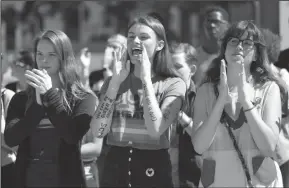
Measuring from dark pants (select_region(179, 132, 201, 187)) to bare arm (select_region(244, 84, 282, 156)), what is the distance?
1629mm

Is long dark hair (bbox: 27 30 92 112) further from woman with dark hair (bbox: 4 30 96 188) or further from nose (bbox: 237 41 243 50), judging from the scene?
nose (bbox: 237 41 243 50)

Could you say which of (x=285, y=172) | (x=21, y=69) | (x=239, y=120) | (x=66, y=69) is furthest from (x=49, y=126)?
(x=21, y=69)

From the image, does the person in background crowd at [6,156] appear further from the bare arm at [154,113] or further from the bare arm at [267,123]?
the bare arm at [267,123]

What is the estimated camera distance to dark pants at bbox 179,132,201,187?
4.98 m

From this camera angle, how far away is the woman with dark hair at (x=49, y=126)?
3.42 meters

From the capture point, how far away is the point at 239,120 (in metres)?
3.40

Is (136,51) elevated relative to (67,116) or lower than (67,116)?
elevated

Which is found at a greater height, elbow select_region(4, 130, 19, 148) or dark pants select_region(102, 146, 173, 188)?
elbow select_region(4, 130, 19, 148)

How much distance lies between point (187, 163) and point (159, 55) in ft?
4.60

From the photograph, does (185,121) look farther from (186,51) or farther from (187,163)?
(186,51)

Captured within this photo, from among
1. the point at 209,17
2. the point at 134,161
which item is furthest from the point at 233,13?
the point at 134,161

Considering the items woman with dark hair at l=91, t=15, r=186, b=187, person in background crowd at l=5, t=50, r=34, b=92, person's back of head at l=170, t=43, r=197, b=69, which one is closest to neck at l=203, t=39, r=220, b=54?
person's back of head at l=170, t=43, r=197, b=69

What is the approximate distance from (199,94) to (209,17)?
9.45 feet

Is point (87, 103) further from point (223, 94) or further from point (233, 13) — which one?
point (233, 13)
